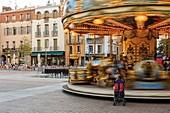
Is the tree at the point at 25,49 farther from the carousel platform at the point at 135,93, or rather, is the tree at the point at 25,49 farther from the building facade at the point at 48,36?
the carousel platform at the point at 135,93

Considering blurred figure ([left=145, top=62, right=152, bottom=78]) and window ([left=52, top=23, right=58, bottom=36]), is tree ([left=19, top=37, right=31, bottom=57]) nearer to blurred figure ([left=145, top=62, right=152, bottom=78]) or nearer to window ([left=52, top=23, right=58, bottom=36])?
window ([left=52, top=23, right=58, bottom=36])

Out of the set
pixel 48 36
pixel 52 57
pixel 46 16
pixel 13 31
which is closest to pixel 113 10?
pixel 52 57

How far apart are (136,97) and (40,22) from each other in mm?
52109

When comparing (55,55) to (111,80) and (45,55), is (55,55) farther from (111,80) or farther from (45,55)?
(111,80)

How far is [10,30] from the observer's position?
66875 millimetres

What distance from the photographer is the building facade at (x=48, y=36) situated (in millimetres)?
60406

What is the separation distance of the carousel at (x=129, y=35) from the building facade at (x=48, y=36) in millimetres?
38869

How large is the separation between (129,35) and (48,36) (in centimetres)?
4357

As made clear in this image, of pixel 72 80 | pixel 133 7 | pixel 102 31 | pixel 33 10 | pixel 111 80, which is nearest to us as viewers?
pixel 133 7

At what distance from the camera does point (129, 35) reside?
65.0 ft

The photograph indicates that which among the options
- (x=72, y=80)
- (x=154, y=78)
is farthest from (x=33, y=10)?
(x=154, y=78)

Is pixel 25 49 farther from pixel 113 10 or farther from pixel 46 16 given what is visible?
pixel 113 10

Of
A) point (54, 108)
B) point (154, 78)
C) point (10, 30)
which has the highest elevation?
point (10, 30)

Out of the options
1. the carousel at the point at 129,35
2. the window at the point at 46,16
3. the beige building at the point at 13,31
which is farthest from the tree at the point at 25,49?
the carousel at the point at 129,35
